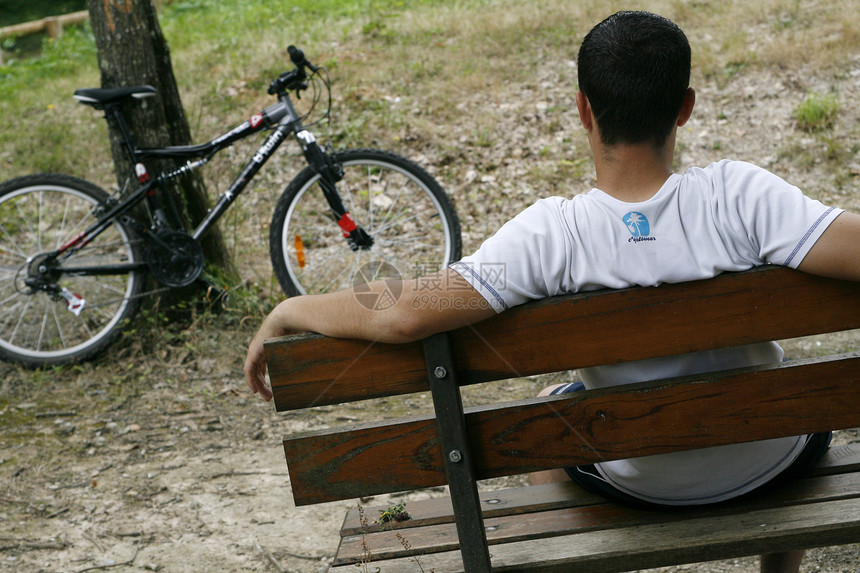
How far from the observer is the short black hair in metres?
1.63

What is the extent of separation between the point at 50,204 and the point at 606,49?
4.29 m

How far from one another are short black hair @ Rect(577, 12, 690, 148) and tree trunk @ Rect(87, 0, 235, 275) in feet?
11.9

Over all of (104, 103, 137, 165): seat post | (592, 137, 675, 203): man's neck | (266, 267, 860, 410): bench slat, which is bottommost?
(266, 267, 860, 410): bench slat

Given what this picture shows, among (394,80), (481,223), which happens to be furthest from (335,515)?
(394,80)

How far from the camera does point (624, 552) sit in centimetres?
175

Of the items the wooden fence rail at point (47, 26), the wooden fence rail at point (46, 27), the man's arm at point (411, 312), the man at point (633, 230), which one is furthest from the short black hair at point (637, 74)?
the wooden fence rail at point (47, 26)

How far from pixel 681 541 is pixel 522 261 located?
741 mm

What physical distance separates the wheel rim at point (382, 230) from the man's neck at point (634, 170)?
2.99m

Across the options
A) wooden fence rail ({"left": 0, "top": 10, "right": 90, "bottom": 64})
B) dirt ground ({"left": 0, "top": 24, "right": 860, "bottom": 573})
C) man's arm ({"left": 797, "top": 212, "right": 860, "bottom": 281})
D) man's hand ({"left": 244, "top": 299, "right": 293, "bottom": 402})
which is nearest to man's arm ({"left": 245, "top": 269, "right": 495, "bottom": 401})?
man's hand ({"left": 244, "top": 299, "right": 293, "bottom": 402})

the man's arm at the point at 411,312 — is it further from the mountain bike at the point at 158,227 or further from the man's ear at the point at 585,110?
the mountain bike at the point at 158,227

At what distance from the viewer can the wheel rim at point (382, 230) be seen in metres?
4.70

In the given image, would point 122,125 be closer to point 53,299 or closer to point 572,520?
point 53,299

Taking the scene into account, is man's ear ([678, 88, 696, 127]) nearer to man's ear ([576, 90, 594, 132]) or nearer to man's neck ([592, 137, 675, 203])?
man's neck ([592, 137, 675, 203])

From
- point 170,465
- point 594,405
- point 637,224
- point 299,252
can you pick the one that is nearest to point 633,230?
point 637,224
